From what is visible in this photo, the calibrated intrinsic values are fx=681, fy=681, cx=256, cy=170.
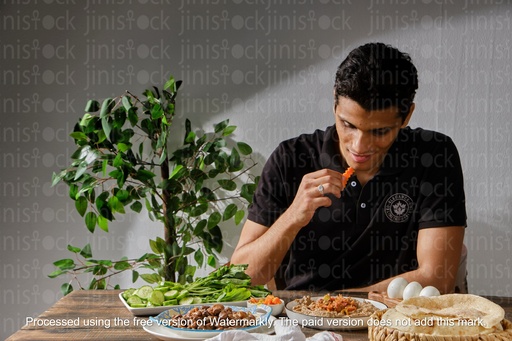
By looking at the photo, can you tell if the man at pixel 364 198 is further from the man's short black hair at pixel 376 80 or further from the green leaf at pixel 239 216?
the green leaf at pixel 239 216

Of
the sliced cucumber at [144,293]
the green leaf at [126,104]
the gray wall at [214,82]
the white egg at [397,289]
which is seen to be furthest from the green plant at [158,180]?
the white egg at [397,289]

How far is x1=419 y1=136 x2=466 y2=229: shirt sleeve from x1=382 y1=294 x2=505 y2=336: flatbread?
44.9 inches

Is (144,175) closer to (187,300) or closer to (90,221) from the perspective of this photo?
(90,221)

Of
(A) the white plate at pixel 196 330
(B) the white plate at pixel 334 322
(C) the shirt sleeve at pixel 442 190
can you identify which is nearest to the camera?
(A) the white plate at pixel 196 330

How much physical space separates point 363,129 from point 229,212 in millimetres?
1065

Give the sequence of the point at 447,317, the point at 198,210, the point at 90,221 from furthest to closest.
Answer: the point at 198,210 → the point at 90,221 → the point at 447,317

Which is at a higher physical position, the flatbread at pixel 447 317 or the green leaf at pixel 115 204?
the green leaf at pixel 115 204

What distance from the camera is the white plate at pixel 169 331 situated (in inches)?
60.3

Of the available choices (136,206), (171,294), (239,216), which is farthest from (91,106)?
(171,294)

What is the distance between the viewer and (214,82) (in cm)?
356

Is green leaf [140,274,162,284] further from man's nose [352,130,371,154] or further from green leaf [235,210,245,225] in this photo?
man's nose [352,130,371,154]

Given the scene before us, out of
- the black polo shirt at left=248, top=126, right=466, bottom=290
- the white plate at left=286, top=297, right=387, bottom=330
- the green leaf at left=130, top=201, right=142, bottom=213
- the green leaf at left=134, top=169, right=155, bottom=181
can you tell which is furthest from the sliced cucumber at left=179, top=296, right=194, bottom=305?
the green leaf at left=130, top=201, right=142, bottom=213

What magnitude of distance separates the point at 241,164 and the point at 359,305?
1.67 metres

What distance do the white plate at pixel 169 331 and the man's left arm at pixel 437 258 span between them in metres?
0.70
